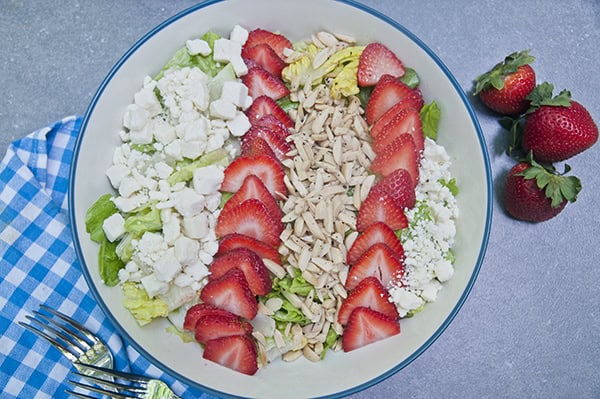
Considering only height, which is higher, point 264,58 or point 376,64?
point 376,64

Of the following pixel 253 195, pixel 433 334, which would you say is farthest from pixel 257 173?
pixel 433 334

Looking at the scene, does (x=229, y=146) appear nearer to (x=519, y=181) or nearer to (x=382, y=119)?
(x=382, y=119)

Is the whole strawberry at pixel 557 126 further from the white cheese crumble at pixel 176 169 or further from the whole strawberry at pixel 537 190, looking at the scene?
the white cheese crumble at pixel 176 169

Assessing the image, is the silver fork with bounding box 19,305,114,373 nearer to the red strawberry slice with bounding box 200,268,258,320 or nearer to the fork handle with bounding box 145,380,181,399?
the fork handle with bounding box 145,380,181,399

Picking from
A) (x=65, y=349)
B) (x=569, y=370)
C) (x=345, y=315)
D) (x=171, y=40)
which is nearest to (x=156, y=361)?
(x=65, y=349)

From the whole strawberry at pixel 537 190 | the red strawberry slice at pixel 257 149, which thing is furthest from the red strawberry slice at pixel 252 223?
the whole strawberry at pixel 537 190

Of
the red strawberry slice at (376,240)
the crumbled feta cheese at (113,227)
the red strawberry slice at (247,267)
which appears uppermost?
the red strawberry slice at (376,240)

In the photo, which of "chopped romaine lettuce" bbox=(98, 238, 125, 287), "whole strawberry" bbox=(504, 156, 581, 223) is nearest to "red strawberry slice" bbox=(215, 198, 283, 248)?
"chopped romaine lettuce" bbox=(98, 238, 125, 287)

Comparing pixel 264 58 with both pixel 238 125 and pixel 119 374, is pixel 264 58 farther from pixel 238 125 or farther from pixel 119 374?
pixel 119 374

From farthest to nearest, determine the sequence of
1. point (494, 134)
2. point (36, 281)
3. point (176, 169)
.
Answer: point (494, 134), point (36, 281), point (176, 169)
